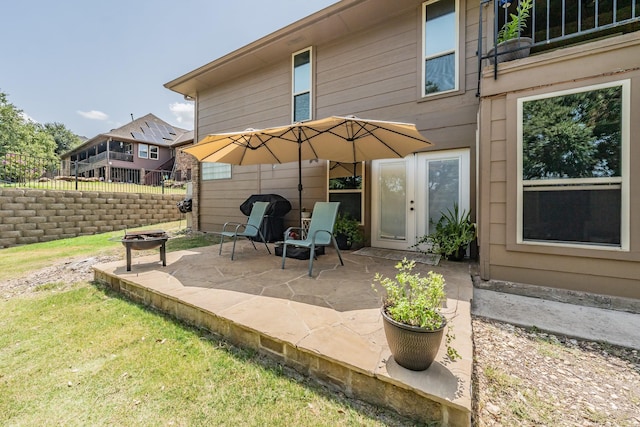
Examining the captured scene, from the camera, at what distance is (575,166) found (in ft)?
9.43

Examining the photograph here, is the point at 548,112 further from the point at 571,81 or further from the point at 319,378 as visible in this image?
the point at 319,378

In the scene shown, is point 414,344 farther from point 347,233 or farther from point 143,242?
point 347,233

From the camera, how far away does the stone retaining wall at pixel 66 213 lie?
680 cm

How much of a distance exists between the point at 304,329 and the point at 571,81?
3.84 metres

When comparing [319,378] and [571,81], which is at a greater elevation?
[571,81]

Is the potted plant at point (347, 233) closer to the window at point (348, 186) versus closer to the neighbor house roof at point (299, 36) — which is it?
the window at point (348, 186)

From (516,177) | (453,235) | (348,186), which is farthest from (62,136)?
(516,177)

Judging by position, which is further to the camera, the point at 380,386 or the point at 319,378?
the point at 319,378

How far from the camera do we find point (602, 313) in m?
2.61

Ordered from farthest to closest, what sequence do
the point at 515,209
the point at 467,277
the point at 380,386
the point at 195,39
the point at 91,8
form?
the point at 195,39 → the point at 91,8 → the point at 467,277 → the point at 515,209 → the point at 380,386

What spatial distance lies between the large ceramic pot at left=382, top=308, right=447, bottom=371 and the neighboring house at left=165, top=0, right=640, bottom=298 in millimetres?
2337

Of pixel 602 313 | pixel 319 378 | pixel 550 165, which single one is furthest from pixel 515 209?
pixel 319 378

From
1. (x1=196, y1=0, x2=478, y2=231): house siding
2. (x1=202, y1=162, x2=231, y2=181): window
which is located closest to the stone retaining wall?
(x1=202, y1=162, x2=231, y2=181): window

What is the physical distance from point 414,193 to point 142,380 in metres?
4.49
